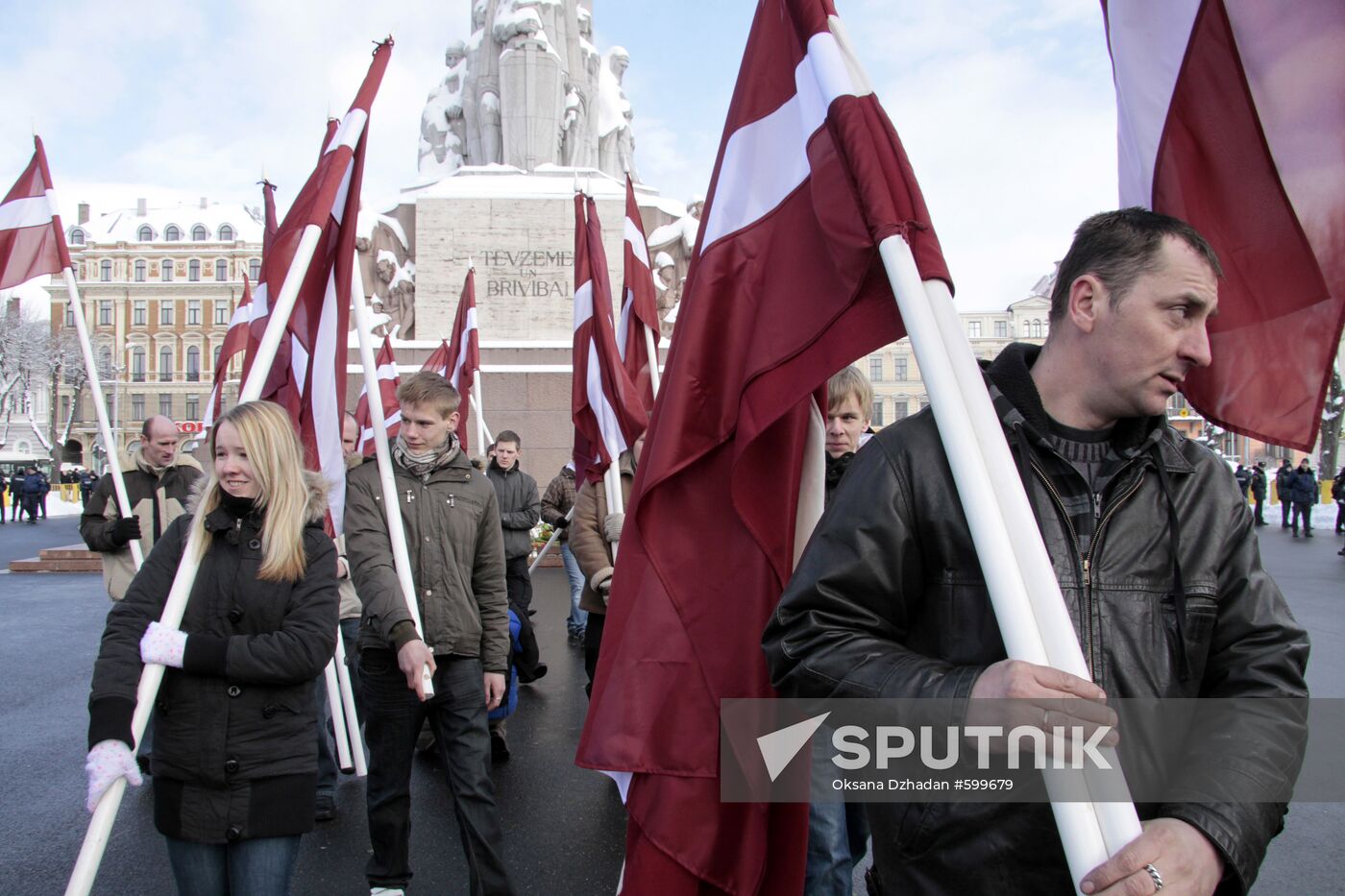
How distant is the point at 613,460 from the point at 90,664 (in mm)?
5236

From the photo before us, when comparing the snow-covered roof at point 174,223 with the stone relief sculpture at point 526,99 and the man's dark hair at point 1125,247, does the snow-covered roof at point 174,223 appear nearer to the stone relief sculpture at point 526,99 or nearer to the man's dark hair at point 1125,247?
the stone relief sculpture at point 526,99

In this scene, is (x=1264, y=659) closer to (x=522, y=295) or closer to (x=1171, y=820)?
(x=1171, y=820)

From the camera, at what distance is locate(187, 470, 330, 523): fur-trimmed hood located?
2680 mm

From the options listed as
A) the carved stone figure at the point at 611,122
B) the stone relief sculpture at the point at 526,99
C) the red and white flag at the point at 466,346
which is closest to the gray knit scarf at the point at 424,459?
the red and white flag at the point at 466,346

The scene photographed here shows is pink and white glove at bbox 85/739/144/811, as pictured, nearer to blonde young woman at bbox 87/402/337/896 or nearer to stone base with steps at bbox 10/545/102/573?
blonde young woman at bbox 87/402/337/896

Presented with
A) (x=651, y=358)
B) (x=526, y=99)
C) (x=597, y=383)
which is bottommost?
(x=597, y=383)

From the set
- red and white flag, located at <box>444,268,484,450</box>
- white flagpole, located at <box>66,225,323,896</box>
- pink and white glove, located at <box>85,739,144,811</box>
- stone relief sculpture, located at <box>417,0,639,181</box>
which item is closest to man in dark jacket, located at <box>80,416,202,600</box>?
white flagpole, located at <box>66,225,323,896</box>

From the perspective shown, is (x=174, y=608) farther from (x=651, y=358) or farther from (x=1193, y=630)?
(x=651, y=358)

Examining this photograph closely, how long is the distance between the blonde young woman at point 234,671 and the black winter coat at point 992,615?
1.49 m

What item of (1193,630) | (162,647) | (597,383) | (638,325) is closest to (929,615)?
(1193,630)

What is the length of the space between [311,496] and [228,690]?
0.59 m

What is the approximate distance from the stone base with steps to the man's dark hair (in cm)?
1506

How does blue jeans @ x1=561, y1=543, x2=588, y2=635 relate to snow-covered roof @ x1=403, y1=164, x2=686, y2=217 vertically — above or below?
below

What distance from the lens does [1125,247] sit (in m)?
1.58
